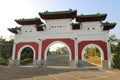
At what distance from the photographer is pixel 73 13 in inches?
776

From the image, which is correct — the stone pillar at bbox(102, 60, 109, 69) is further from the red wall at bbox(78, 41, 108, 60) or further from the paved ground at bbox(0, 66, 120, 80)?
the paved ground at bbox(0, 66, 120, 80)

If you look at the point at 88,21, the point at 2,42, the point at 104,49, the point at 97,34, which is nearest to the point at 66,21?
the point at 88,21

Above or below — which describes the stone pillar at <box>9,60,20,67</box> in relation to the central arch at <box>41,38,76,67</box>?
below

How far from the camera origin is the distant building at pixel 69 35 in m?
19.3

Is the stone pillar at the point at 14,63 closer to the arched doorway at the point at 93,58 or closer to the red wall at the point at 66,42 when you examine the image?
the red wall at the point at 66,42

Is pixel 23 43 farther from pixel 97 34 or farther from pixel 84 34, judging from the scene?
pixel 97 34

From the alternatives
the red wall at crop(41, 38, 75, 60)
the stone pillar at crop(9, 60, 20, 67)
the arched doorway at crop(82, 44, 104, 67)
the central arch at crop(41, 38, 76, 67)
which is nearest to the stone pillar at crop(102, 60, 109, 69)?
the arched doorway at crop(82, 44, 104, 67)

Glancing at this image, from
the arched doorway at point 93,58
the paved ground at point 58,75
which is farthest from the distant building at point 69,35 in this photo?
the paved ground at point 58,75

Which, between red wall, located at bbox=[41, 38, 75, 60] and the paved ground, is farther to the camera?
red wall, located at bbox=[41, 38, 75, 60]

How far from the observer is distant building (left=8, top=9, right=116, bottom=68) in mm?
19312

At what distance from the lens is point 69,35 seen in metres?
20.0

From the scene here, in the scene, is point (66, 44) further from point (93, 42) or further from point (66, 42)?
point (93, 42)

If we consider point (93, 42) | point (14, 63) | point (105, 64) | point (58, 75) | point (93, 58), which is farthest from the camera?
point (93, 58)

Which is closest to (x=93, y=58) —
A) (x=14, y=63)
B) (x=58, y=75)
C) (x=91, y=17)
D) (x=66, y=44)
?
(x=66, y=44)
